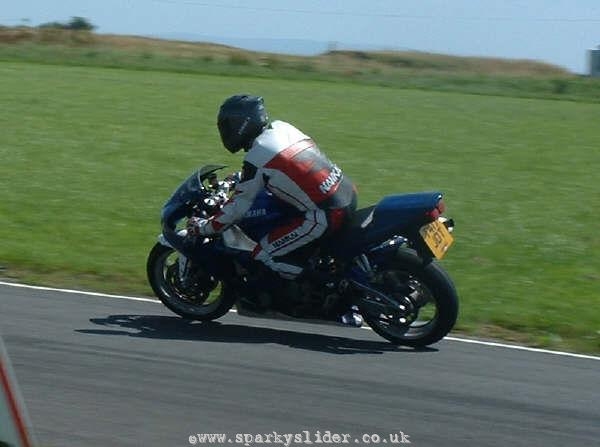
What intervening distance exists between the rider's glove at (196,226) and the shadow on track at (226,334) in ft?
2.40

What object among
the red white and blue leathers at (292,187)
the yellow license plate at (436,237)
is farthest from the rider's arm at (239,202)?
the yellow license plate at (436,237)

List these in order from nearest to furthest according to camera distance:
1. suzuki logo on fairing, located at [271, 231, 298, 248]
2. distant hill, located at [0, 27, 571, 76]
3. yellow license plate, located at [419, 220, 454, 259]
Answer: yellow license plate, located at [419, 220, 454, 259] → suzuki logo on fairing, located at [271, 231, 298, 248] → distant hill, located at [0, 27, 571, 76]

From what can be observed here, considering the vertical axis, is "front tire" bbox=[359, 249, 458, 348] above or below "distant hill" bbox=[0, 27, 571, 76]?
above

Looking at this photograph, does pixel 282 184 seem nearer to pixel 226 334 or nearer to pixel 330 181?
pixel 330 181

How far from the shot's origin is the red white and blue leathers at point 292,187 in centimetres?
877

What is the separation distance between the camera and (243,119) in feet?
29.4

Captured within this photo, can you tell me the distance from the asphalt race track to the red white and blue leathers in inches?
31.6

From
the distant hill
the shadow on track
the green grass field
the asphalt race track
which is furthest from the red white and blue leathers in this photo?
the distant hill

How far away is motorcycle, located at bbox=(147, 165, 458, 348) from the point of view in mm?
8625

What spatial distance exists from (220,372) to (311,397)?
2.53 feet

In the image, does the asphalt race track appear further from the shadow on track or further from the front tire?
the front tire

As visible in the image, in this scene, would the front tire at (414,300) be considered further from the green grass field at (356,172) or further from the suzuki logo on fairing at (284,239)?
the green grass field at (356,172)

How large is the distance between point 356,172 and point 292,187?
10.3m

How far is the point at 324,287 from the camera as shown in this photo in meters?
9.02
